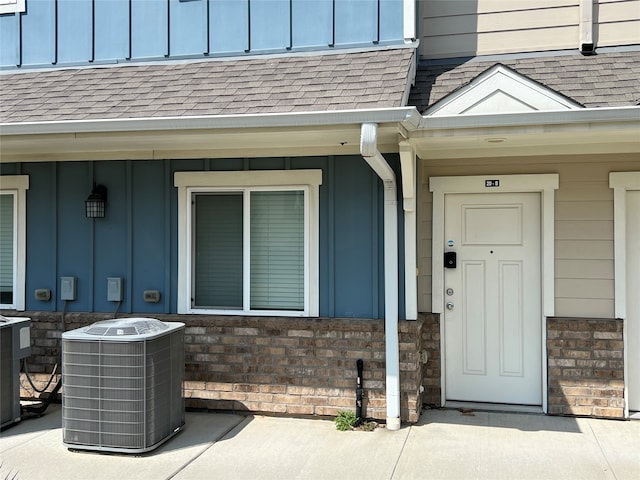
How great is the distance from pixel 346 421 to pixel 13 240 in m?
3.76

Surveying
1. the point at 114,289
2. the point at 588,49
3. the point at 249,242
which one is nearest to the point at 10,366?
A: the point at 114,289

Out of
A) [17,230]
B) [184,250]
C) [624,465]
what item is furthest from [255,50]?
[624,465]

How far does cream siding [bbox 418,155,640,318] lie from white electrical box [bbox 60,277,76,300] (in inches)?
170

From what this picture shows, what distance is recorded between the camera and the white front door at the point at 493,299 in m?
5.66

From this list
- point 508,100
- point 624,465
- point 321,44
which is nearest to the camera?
point 624,465

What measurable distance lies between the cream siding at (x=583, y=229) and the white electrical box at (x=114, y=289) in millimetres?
3850

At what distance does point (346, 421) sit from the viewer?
5164 mm

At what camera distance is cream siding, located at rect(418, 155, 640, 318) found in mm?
5402

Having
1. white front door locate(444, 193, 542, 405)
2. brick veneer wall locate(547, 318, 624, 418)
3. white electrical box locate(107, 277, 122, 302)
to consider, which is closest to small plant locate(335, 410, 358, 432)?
white front door locate(444, 193, 542, 405)

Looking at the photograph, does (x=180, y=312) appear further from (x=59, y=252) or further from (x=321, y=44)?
(x=321, y=44)

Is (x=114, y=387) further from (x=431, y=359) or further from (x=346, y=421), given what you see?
(x=431, y=359)

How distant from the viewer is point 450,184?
18.8 feet

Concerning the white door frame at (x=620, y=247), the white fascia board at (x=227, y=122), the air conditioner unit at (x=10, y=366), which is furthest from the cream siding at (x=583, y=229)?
the air conditioner unit at (x=10, y=366)

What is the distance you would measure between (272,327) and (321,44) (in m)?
2.71
